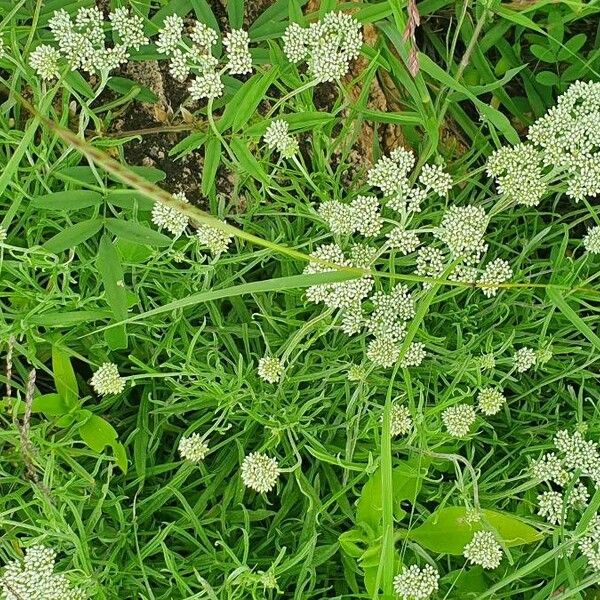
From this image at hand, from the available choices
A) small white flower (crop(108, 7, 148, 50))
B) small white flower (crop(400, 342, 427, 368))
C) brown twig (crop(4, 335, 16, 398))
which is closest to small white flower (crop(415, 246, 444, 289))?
small white flower (crop(400, 342, 427, 368))

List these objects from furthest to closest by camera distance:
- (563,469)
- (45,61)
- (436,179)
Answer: (563,469) < (436,179) < (45,61)

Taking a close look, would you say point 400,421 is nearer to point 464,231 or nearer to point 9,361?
point 464,231

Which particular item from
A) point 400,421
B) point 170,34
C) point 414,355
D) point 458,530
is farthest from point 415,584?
point 170,34

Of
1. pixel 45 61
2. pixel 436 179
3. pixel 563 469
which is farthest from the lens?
pixel 563 469

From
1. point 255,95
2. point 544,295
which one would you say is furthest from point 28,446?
point 544,295

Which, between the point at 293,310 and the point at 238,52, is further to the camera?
the point at 293,310

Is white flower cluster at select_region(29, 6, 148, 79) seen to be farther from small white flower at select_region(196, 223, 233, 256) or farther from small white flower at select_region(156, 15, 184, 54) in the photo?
small white flower at select_region(196, 223, 233, 256)

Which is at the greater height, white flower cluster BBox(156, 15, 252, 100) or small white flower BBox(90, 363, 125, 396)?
white flower cluster BBox(156, 15, 252, 100)
